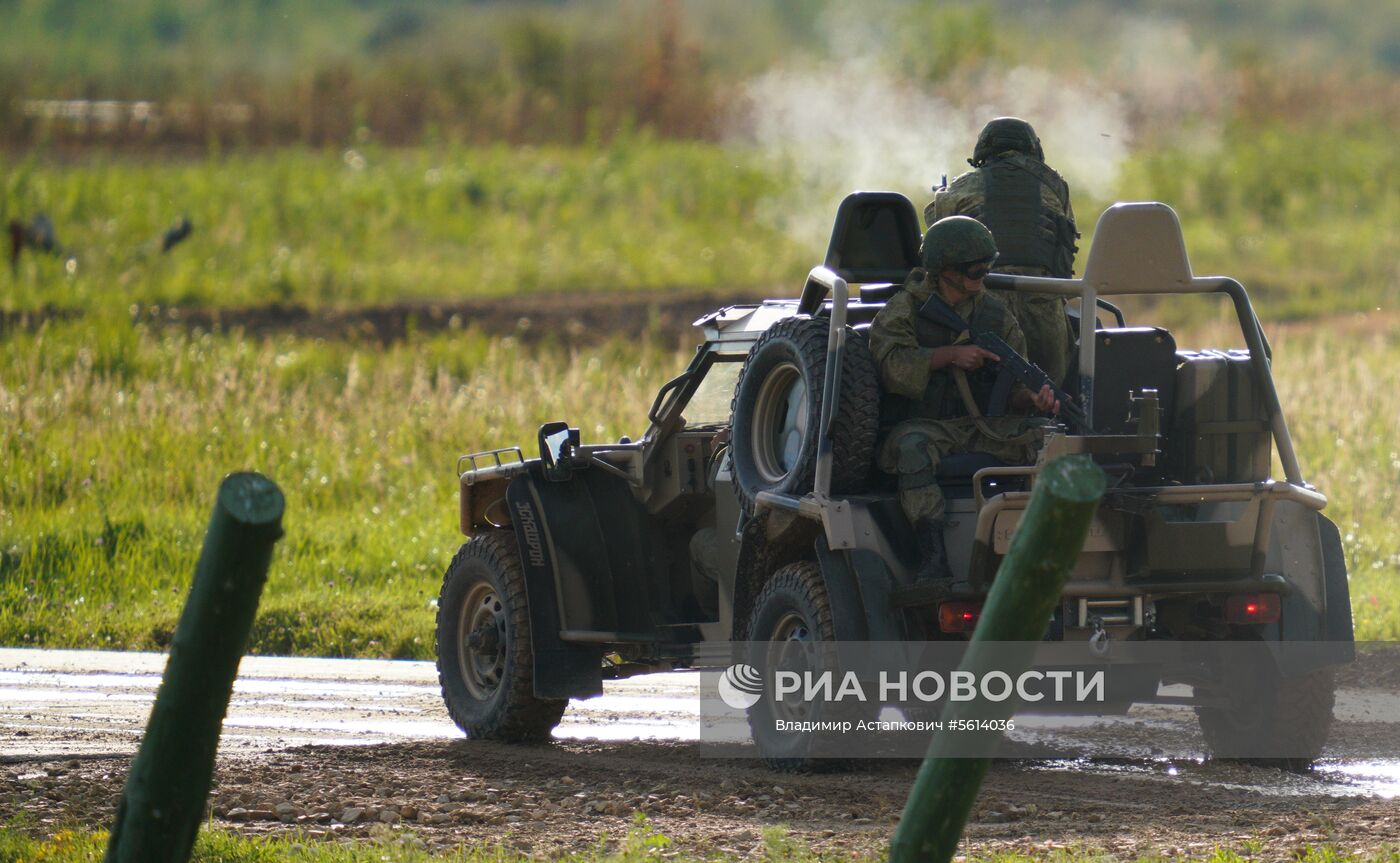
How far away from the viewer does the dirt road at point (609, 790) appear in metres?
6.92

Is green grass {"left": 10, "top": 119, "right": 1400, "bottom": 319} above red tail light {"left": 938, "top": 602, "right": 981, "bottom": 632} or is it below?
above

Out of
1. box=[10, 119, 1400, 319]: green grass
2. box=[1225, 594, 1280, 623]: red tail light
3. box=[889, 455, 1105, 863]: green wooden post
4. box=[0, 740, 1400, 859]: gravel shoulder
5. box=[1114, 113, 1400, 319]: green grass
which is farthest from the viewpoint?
box=[1114, 113, 1400, 319]: green grass

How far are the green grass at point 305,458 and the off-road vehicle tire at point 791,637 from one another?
5.28 m

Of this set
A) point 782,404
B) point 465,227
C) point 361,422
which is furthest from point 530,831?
point 465,227

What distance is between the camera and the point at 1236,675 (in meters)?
8.34

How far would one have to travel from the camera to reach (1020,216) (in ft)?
29.9

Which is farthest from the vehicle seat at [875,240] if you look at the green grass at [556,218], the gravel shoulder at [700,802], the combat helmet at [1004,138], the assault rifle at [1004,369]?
the green grass at [556,218]

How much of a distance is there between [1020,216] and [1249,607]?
77.7 inches

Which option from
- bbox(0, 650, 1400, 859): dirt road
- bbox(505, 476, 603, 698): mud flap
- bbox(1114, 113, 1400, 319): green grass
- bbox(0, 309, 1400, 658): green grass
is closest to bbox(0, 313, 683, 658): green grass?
bbox(0, 309, 1400, 658): green grass

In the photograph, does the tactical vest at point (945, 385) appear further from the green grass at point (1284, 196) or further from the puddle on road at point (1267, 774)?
the green grass at point (1284, 196)

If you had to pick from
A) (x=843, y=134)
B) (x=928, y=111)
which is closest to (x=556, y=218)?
(x=843, y=134)

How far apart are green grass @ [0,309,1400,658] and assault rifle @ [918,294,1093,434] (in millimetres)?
5525

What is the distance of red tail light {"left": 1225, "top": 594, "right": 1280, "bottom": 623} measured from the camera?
26.3 ft

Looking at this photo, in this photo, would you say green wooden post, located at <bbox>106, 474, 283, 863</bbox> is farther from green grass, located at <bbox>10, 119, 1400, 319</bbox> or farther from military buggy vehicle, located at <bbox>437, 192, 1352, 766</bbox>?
green grass, located at <bbox>10, 119, 1400, 319</bbox>
